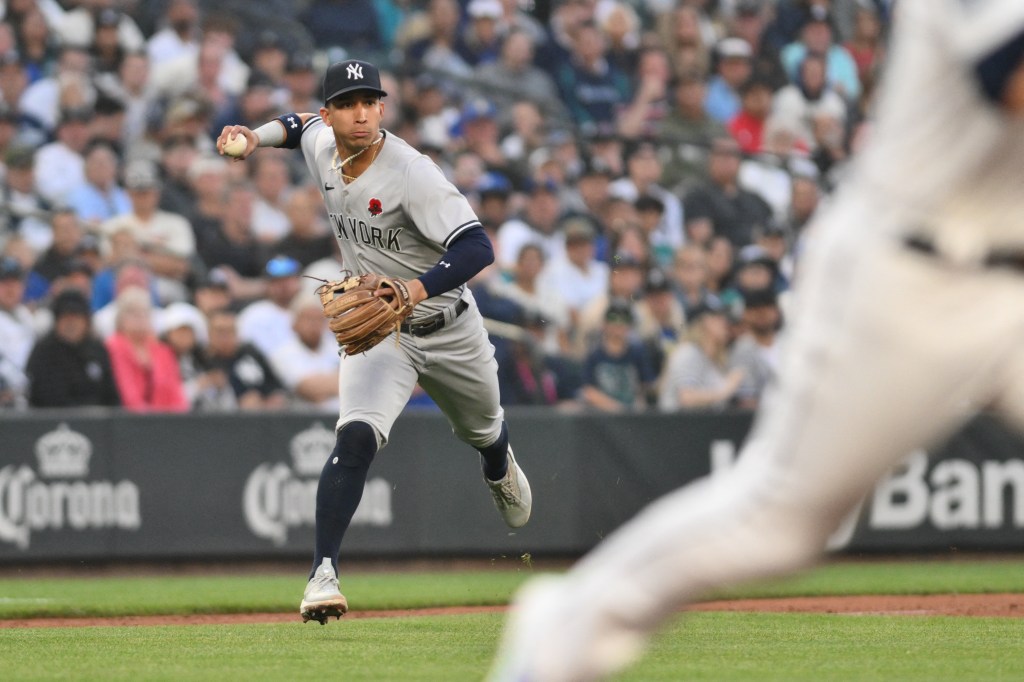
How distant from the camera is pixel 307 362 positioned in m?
11.0

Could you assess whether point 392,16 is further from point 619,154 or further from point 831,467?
point 831,467

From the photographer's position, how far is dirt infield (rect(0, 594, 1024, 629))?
7602 mm

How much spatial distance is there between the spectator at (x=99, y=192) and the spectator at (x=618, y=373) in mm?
3765

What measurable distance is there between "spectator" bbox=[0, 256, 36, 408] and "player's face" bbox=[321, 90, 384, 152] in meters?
4.86

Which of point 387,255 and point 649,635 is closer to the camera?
point 649,635

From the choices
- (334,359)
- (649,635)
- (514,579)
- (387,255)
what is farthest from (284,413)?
(649,635)

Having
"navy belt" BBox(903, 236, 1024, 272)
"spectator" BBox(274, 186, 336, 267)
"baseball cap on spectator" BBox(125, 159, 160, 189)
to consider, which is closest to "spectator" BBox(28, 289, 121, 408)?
"baseball cap on spectator" BBox(125, 159, 160, 189)

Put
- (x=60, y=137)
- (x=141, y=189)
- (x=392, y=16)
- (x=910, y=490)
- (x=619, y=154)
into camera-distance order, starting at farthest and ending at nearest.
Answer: (x=392, y=16) < (x=619, y=154) < (x=60, y=137) < (x=141, y=189) < (x=910, y=490)

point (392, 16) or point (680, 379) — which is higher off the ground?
point (392, 16)

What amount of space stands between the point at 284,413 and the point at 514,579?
6.34 ft

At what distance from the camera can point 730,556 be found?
315cm

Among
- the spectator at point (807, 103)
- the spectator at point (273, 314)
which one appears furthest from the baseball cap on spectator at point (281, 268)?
the spectator at point (807, 103)

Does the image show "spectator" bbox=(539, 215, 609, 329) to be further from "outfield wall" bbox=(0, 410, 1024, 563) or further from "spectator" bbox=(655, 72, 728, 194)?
"spectator" bbox=(655, 72, 728, 194)

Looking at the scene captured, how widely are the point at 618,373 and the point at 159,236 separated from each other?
3.55 meters
